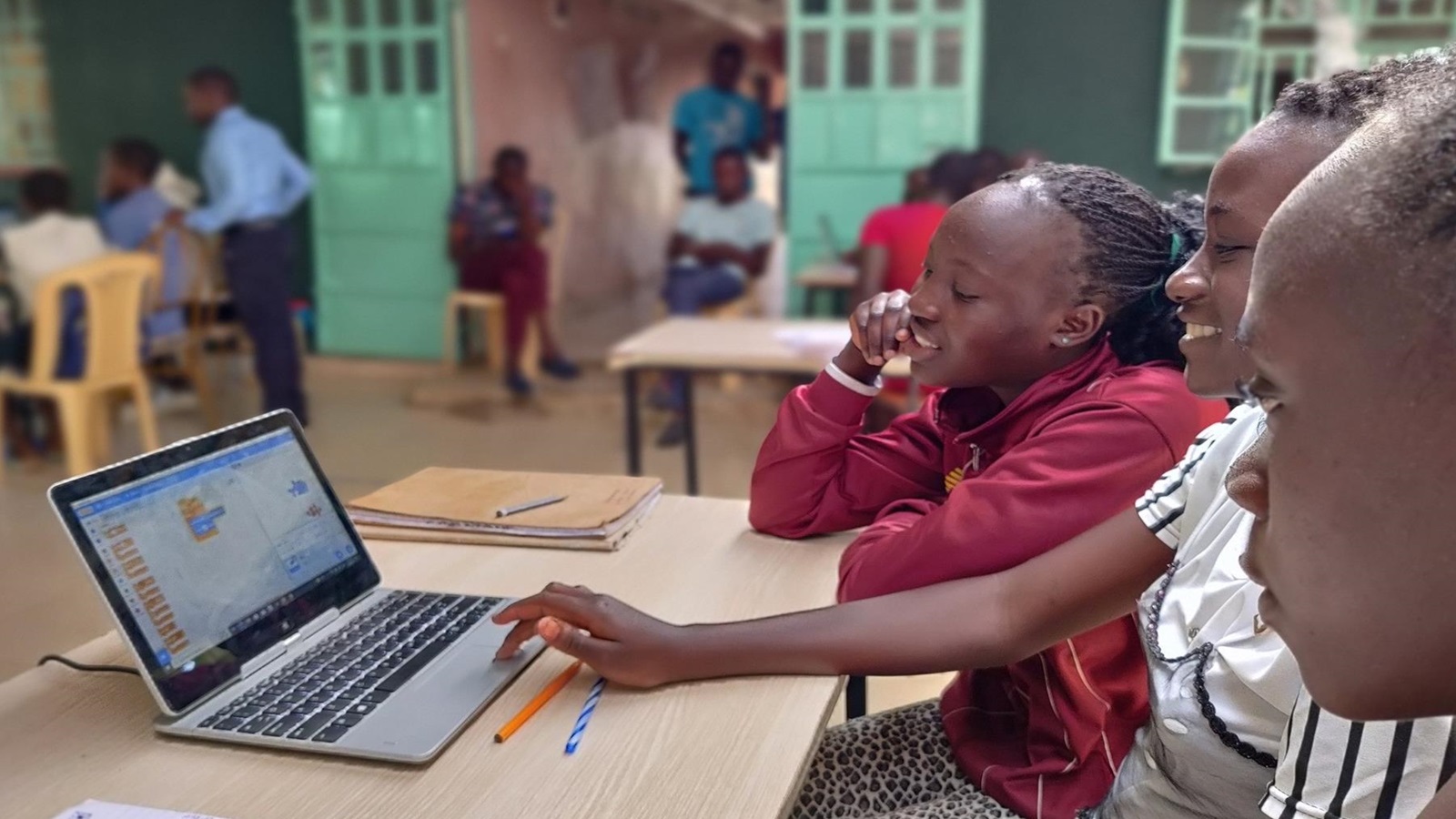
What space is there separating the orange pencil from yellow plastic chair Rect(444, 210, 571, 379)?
472cm

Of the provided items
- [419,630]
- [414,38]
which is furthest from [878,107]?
[419,630]

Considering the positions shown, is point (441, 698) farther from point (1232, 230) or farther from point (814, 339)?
point (814, 339)

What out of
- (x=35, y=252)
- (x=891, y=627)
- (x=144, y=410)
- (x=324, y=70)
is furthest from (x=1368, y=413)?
(x=324, y=70)

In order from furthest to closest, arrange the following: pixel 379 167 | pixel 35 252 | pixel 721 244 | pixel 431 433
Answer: pixel 379 167 < pixel 721 244 < pixel 431 433 < pixel 35 252

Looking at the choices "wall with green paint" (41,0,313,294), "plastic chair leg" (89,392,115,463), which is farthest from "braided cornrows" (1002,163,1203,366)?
"wall with green paint" (41,0,313,294)

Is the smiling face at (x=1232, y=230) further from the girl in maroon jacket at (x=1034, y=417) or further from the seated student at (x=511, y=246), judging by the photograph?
the seated student at (x=511, y=246)

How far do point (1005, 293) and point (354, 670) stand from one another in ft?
2.30

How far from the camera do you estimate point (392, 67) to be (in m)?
5.81

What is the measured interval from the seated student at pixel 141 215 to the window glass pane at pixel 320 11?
4.41ft

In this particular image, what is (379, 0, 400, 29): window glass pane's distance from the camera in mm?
5703

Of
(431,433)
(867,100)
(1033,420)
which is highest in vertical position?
(867,100)

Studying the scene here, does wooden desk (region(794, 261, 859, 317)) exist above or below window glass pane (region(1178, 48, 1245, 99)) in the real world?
below

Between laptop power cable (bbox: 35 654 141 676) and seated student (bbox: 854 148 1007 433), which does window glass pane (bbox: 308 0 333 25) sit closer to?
seated student (bbox: 854 148 1007 433)

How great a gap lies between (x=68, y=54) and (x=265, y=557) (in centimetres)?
661
